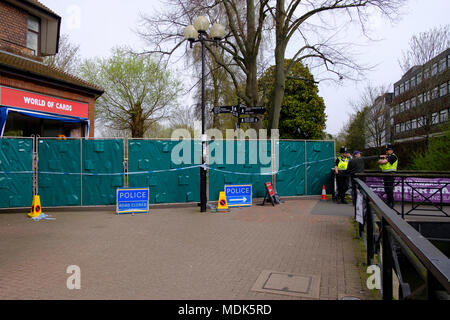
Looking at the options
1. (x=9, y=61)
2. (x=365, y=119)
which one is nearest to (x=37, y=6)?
(x=9, y=61)

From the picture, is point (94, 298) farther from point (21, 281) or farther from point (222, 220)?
point (222, 220)

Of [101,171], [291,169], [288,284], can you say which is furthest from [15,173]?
[291,169]

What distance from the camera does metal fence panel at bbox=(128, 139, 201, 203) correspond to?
37.8 ft

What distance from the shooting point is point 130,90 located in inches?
1268

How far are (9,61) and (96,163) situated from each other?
7.51m

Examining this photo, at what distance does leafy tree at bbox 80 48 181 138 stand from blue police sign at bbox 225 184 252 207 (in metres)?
22.6

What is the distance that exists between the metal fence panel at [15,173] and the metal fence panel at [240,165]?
614 centimetres

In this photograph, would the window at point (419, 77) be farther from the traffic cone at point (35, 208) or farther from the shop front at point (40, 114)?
the traffic cone at point (35, 208)

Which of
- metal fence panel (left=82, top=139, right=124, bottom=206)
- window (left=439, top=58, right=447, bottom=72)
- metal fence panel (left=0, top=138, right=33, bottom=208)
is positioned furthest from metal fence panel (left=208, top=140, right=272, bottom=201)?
window (left=439, top=58, right=447, bottom=72)

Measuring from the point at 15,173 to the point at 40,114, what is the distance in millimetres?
6075

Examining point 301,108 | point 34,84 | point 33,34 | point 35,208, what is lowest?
point 35,208

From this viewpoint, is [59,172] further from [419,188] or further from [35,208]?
[419,188]

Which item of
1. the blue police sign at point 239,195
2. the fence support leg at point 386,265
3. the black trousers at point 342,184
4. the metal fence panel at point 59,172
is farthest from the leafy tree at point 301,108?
the fence support leg at point 386,265

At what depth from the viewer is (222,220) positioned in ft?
30.9
